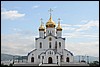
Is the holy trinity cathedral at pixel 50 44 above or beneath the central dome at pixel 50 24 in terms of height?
beneath

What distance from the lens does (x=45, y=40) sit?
1276 inches

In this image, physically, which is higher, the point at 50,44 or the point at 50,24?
the point at 50,24

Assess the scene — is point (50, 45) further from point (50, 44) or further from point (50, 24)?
point (50, 24)

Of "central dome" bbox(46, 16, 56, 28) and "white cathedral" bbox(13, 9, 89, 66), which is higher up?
"central dome" bbox(46, 16, 56, 28)

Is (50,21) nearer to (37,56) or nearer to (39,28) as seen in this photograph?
(39,28)

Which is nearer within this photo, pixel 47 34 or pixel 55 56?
pixel 55 56

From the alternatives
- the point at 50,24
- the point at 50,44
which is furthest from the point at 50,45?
the point at 50,24

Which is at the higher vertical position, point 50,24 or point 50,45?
point 50,24

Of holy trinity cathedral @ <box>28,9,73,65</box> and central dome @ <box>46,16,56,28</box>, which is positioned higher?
central dome @ <box>46,16,56,28</box>

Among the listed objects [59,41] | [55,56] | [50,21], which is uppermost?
[50,21]

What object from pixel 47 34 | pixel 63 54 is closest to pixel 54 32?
pixel 47 34

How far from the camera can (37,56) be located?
31859mm

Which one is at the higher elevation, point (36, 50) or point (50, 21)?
point (50, 21)

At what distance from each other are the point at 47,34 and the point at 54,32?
95 centimetres
